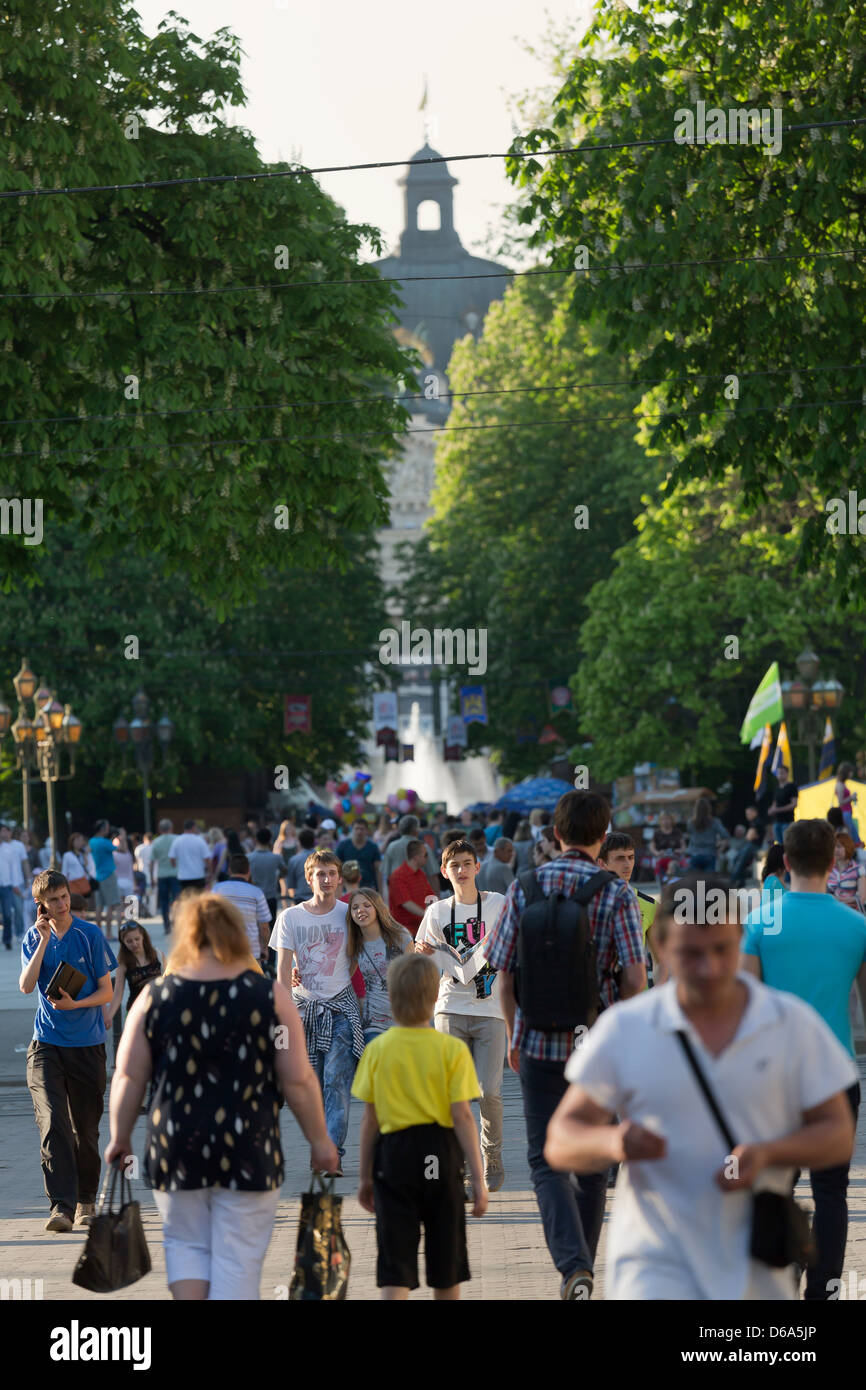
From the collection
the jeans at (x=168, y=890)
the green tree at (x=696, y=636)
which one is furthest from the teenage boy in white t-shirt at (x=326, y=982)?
the green tree at (x=696, y=636)

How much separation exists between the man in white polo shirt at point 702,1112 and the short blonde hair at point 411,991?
2.22m

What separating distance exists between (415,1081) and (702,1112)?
2332 mm

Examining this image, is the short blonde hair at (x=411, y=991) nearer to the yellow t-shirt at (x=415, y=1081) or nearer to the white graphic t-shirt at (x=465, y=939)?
the yellow t-shirt at (x=415, y=1081)

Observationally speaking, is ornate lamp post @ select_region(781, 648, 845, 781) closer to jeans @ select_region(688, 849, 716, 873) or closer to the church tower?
jeans @ select_region(688, 849, 716, 873)

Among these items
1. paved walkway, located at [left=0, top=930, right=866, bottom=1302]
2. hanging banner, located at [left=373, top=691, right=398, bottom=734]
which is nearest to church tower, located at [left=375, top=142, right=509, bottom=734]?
hanging banner, located at [left=373, top=691, right=398, bottom=734]

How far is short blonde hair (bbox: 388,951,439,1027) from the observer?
639cm

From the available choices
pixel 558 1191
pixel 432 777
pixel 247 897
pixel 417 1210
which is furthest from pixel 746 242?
pixel 432 777

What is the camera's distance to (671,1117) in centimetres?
405

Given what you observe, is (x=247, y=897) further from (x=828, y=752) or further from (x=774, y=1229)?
(x=828, y=752)

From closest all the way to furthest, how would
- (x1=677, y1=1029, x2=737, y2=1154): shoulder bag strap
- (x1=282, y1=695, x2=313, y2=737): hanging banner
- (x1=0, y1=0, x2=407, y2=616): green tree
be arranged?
(x1=677, y1=1029, x2=737, y2=1154): shoulder bag strap < (x1=0, y1=0, x2=407, y2=616): green tree < (x1=282, y1=695, x2=313, y2=737): hanging banner

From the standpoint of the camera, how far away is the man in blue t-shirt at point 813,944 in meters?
6.56

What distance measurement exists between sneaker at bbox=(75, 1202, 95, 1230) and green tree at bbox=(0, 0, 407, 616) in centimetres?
811

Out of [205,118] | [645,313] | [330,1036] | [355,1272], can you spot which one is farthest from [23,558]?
[355,1272]
